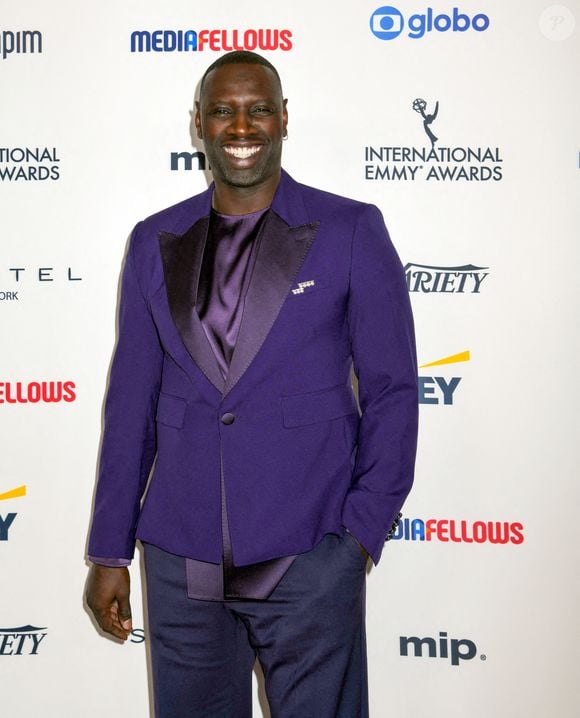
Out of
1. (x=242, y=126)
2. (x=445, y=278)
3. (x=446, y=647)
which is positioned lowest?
(x=446, y=647)

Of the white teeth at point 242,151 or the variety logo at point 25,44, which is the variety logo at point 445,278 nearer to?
the white teeth at point 242,151

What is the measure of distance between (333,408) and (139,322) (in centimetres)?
48

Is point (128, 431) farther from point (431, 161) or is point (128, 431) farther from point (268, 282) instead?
point (431, 161)

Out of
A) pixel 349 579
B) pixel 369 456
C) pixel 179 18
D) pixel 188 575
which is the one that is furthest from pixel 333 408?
pixel 179 18

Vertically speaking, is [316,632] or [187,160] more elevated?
[187,160]

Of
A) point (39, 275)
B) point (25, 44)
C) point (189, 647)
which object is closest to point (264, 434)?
point (189, 647)

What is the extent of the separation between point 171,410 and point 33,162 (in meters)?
1.13

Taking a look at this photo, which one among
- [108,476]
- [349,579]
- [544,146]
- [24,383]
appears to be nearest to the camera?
[349,579]

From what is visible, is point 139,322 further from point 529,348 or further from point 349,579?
point 529,348

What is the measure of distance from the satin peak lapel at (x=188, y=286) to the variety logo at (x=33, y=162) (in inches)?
32.3

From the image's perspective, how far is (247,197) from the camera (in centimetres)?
182

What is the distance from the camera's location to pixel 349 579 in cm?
167

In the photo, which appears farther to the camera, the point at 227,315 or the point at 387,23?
the point at 387,23

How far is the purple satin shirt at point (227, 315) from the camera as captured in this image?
166 cm
